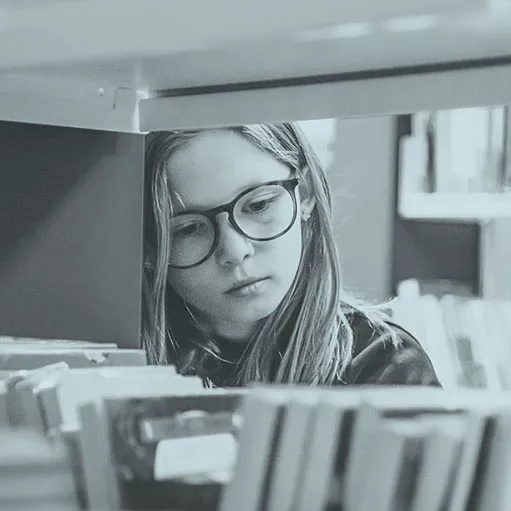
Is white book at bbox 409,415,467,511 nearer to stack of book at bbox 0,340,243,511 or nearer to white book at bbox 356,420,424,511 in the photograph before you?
white book at bbox 356,420,424,511

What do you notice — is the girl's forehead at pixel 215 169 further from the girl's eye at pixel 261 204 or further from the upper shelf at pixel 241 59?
the upper shelf at pixel 241 59

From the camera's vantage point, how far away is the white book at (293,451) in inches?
17.6

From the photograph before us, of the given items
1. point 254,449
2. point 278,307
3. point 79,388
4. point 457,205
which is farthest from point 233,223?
point 457,205

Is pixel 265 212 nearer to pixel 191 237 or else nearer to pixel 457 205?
pixel 191 237

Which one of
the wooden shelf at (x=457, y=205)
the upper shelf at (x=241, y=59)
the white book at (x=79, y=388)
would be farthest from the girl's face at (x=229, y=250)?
the wooden shelf at (x=457, y=205)

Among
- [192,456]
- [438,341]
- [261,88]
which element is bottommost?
[438,341]

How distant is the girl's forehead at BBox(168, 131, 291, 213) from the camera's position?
1.17 m

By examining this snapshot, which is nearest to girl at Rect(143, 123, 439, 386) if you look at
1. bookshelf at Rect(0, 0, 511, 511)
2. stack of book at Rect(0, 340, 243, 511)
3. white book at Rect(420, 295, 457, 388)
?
bookshelf at Rect(0, 0, 511, 511)

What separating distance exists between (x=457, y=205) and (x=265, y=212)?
2.97 feet

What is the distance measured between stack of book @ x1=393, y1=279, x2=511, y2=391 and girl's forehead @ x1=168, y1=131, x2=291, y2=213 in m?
0.65

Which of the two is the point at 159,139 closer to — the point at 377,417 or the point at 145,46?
the point at 145,46

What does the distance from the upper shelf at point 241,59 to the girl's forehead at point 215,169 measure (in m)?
0.28

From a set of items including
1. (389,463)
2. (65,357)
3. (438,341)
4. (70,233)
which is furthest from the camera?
(438,341)

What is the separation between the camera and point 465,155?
208 cm
